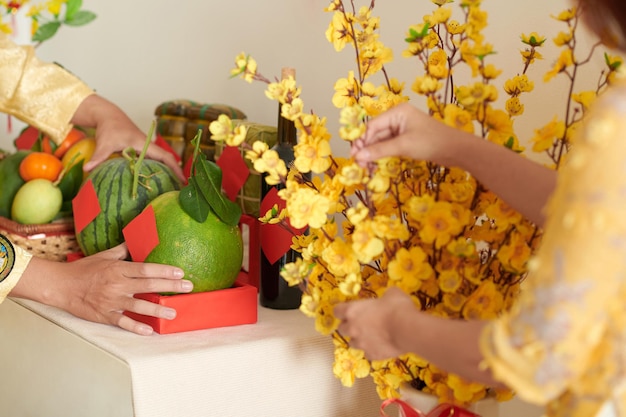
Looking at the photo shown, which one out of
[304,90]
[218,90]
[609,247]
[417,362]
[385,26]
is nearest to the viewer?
[609,247]

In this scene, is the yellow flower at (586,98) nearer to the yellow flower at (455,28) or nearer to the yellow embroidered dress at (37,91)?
the yellow flower at (455,28)

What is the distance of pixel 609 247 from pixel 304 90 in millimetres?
1145

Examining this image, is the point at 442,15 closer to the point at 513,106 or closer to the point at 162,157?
the point at 513,106

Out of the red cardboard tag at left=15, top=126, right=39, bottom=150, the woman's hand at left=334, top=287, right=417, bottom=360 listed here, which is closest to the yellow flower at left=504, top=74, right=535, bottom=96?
the woman's hand at left=334, top=287, right=417, bottom=360

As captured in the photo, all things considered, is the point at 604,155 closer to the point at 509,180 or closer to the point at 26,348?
the point at 509,180

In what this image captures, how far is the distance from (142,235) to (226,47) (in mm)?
872

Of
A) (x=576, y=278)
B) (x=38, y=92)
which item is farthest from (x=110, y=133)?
(x=576, y=278)

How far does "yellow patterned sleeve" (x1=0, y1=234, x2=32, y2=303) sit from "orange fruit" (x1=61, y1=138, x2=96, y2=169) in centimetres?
32

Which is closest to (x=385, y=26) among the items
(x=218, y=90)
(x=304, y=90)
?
(x=304, y=90)

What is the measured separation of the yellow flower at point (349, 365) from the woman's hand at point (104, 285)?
31cm

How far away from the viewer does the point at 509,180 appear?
2.57 feet

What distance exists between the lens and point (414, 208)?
0.83 metres

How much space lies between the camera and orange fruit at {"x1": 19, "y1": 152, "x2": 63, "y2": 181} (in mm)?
1498

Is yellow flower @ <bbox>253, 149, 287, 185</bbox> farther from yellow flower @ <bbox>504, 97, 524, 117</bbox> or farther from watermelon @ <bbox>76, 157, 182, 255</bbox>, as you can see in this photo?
watermelon @ <bbox>76, 157, 182, 255</bbox>
